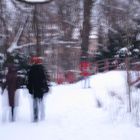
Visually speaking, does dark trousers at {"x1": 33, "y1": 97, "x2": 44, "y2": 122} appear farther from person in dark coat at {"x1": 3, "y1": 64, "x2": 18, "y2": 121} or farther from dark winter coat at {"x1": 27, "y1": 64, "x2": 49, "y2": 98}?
person in dark coat at {"x1": 3, "y1": 64, "x2": 18, "y2": 121}

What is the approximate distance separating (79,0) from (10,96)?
24.7m

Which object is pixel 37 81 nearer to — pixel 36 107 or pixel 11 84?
pixel 36 107

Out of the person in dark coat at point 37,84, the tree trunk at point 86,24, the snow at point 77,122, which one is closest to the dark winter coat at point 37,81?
the person in dark coat at point 37,84

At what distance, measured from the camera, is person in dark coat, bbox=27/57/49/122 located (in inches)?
518

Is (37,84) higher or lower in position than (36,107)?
higher

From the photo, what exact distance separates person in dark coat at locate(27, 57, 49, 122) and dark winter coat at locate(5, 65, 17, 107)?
1.63ft

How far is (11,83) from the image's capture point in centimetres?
1360

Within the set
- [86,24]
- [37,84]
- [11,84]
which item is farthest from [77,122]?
[86,24]

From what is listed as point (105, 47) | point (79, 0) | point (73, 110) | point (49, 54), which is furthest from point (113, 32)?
point (73, 110)

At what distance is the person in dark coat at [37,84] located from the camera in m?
13.2

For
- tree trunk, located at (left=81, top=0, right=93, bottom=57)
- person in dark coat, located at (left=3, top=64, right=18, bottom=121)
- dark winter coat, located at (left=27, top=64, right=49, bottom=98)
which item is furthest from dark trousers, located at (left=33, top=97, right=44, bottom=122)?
tree trunk, located at (left=81, top=0, right=93, bottom=57)

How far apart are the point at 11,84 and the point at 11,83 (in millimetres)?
28

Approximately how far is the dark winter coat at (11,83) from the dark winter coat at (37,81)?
498 millimetres

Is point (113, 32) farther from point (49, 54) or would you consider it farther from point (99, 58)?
point (49, 54)
